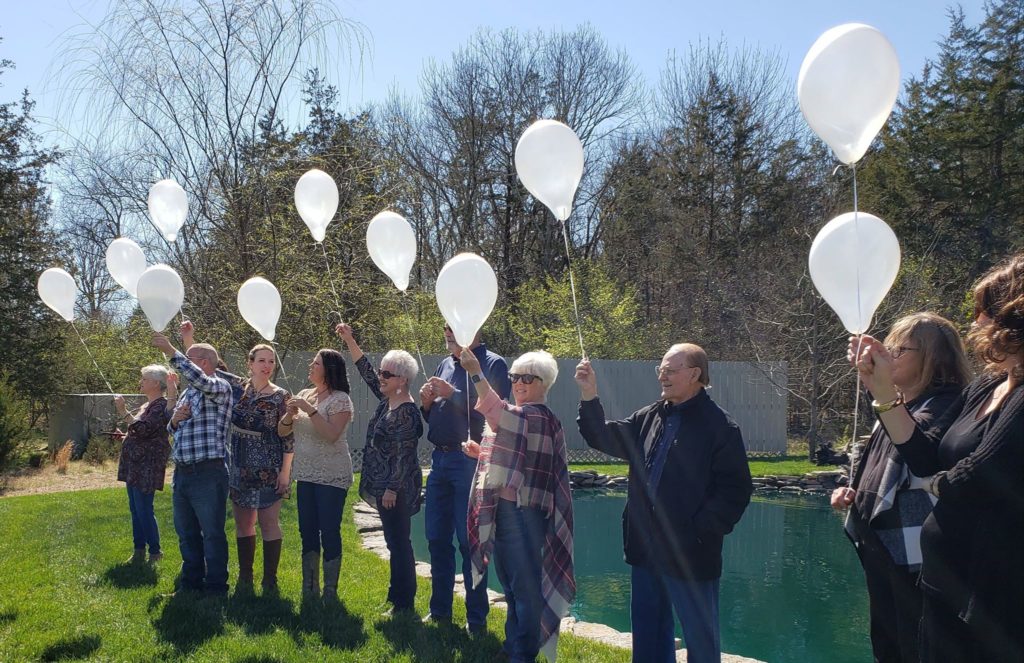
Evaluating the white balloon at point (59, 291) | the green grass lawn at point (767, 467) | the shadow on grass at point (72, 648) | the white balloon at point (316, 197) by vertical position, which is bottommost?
the green grass lawn at point (767, 467)

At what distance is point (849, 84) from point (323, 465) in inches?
131

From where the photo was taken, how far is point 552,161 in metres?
3.89

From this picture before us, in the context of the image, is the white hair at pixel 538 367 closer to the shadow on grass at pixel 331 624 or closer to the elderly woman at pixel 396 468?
the elderly woman at pixel 396 468

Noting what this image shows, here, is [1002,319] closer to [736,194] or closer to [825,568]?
[825,568]

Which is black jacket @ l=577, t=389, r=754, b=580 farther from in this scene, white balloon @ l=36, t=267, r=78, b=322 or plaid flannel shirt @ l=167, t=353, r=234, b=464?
white balloon @ l=36, t=267, r=78, b=322

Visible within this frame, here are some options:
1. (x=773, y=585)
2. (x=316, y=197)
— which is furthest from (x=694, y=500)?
(x=773, y=585)

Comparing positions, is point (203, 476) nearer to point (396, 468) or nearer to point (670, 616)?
point (396, 468)

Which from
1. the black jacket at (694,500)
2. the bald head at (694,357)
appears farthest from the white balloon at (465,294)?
the black jacket at (694,500)

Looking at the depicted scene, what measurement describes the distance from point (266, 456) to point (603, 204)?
18469mm

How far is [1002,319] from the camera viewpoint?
6.64ft

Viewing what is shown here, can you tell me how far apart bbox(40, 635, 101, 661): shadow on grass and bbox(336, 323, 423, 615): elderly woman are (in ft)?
5.00

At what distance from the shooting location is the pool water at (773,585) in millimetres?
5145

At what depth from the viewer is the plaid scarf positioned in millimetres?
3633

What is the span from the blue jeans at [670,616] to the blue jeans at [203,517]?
257cm
